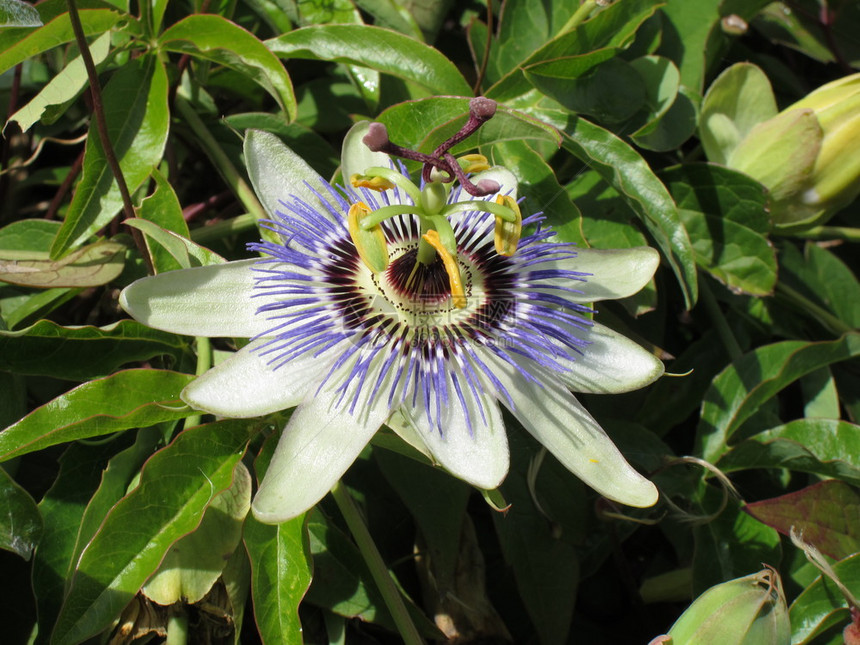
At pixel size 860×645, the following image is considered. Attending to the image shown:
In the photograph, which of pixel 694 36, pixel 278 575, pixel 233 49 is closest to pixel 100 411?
pixel 278 575

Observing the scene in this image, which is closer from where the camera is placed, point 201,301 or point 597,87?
point 201,301

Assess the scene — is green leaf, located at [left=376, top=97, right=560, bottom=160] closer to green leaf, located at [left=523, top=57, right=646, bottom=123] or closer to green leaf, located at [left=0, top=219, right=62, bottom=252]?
green leaf, located at [left=523, top=57, right=646, bottom=123]

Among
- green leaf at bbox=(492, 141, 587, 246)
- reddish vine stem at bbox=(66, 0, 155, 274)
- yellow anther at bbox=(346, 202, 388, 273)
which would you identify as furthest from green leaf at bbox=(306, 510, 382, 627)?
green leaf at bbox=(492, 141, 587, 246)

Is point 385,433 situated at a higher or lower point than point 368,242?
lower

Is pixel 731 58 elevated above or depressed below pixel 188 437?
above

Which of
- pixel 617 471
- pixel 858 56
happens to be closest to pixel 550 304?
pixel 617 471

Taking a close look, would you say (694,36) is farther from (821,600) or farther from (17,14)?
(17,14)

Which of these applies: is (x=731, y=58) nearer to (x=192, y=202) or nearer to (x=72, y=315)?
(x=192, y=202)
